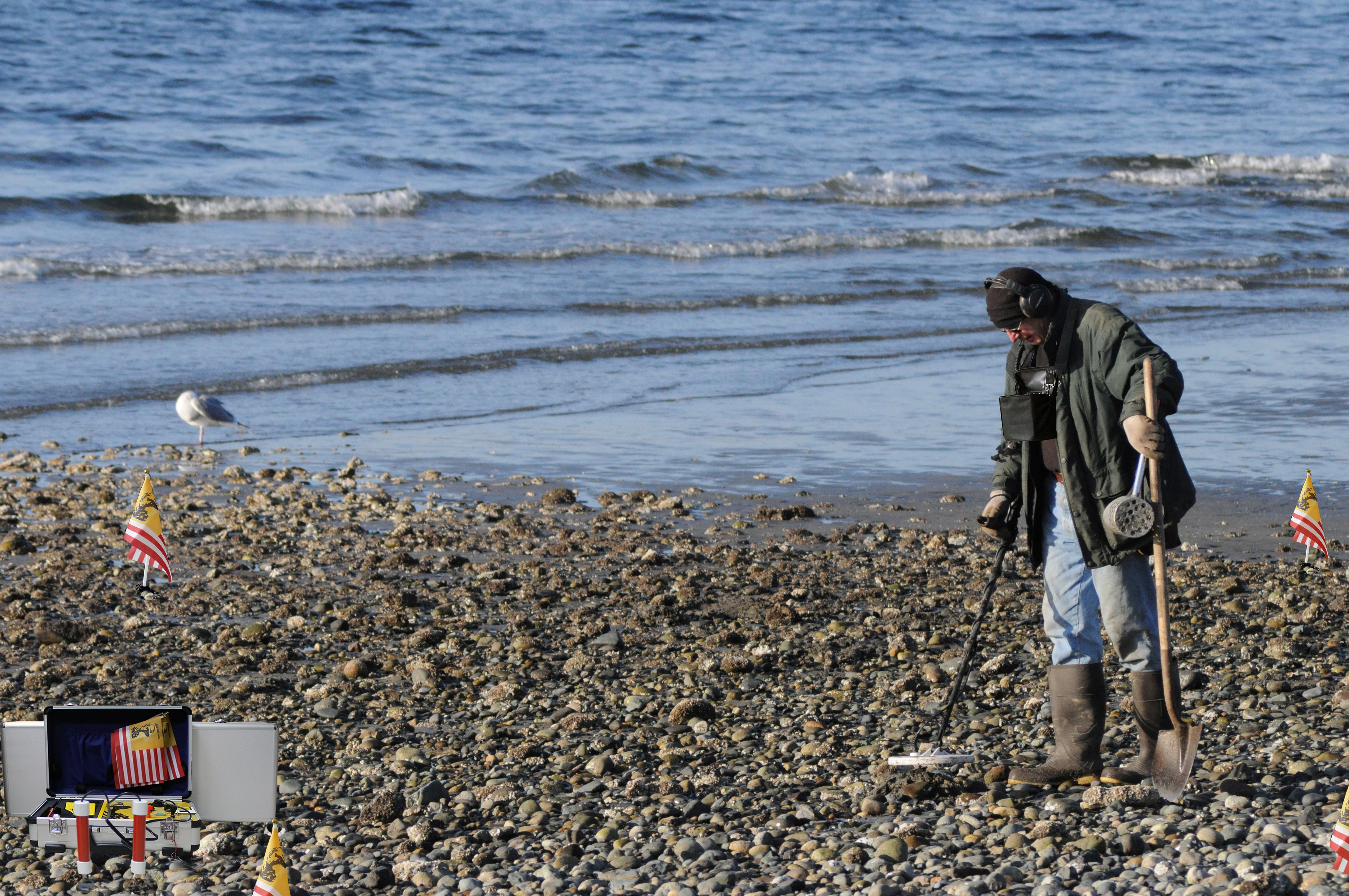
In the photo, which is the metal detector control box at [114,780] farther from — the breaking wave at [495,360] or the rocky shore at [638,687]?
the breaking wave at [495,360]

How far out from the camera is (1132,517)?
14.7 feet

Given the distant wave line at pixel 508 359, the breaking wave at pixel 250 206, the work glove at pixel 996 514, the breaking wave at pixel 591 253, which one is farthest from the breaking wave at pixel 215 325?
the work glove at pixel 996 514

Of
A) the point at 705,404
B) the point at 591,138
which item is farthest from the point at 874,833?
the point at 591,138

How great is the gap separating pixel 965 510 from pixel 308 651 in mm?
4080

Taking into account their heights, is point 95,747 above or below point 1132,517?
below

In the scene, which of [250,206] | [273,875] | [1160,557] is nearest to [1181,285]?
[250,206]

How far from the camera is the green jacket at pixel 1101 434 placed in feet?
15.1

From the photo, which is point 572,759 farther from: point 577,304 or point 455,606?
point 577,304

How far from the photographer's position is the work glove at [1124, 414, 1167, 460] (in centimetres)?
442

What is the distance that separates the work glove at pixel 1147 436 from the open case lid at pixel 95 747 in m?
2.78

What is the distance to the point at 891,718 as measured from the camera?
18.7 ft

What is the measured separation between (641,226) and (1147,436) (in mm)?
19788

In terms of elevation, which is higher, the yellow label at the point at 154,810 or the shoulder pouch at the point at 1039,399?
the shoulder pouch at the point at 1039,399

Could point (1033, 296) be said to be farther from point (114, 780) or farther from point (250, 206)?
point (250, 206)
